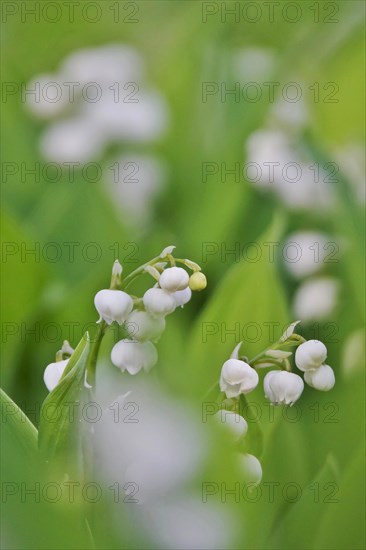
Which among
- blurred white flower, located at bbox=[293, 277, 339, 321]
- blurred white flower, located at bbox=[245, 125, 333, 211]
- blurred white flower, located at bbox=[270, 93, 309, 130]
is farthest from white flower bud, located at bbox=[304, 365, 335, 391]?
blurred white flower, located at bbox=[270, 93, 309, 130]

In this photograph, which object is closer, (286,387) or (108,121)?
(286,387)

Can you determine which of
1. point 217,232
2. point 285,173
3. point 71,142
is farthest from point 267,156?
point 71,142

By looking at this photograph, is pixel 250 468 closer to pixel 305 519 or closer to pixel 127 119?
pixel 305 519

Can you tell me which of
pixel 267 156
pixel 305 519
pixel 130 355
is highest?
pixel 267 156

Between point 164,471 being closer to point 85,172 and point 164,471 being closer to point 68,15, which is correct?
point 85,172

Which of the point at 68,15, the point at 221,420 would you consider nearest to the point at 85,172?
the point at 68,15

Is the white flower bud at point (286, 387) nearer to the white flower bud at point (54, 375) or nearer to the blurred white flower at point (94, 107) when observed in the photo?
the white flower bud at point (54, 375)

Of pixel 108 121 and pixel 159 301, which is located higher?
pixel 108 121
